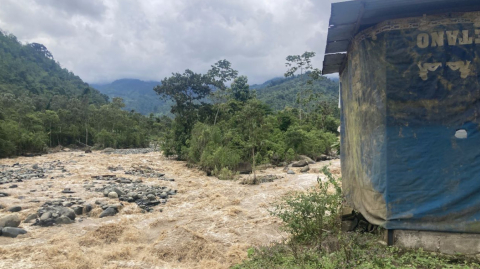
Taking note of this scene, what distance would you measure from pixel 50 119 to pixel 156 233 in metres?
26.1

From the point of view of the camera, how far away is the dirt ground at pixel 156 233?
5105 mm

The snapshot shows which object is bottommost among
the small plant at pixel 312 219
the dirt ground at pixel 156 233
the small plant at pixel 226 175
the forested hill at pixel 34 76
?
the dirt ground at pixel 156 233

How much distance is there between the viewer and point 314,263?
3646 millimetres

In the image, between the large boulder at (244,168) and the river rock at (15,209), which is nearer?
the river rock at (15,209)

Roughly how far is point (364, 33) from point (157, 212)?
22.1 feet

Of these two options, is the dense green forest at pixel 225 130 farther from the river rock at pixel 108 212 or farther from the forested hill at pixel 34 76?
the forested hill at pixel 34 76

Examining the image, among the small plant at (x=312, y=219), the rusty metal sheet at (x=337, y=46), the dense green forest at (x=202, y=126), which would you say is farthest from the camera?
the dense green forest at (x=202, y=126)

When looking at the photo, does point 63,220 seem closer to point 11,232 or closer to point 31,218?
point 31,218

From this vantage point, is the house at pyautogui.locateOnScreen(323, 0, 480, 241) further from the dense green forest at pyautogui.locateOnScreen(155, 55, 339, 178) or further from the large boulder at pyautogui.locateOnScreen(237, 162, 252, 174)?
the large boulder at pyautogui.locateOnScreen(237, 162, 252, 174)

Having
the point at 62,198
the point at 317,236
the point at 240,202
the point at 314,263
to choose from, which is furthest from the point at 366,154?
the point at 62,198

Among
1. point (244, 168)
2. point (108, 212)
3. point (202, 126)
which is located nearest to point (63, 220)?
point (108, 212)

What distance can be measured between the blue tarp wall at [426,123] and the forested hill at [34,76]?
1510 inches

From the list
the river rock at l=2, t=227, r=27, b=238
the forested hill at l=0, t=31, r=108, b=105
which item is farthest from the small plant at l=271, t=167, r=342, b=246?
the forested hill at l=0, t=31, r=108, b=105

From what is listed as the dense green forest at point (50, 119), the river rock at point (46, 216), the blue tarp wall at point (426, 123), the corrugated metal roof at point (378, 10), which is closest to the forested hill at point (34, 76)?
the dense green forest at point (50, 119)
